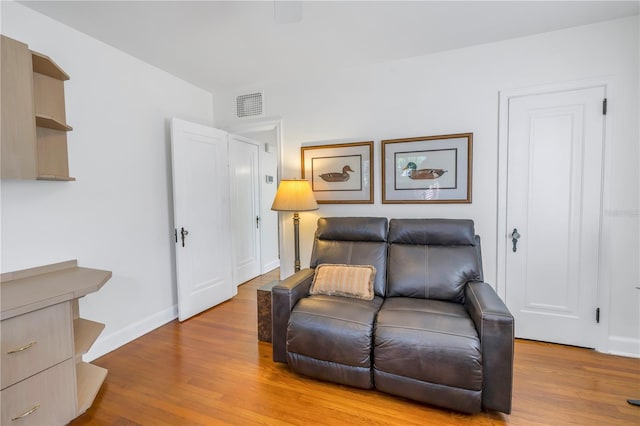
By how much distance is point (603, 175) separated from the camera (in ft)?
7.26

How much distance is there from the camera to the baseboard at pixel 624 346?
7.13 feet

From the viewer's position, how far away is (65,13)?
1.97m

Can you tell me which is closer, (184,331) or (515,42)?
(515,42)

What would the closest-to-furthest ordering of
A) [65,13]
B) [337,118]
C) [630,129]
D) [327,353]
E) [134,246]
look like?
[327,353]
[65,13]
[630,129]
[134,246]
[337,118]

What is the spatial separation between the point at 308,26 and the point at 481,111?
1.61 meters

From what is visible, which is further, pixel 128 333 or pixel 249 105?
pixel 249 105

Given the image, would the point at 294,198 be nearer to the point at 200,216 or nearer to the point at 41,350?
the point at 200,216

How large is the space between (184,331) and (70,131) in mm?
1895

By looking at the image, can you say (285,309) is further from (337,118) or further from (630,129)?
(630,129)

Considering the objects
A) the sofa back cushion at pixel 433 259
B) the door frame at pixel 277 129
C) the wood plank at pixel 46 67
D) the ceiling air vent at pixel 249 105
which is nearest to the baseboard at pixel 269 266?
the door frame at pixel 277 129

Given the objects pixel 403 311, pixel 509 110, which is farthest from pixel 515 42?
pixel 403 311

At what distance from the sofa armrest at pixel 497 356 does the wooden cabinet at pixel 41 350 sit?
2.24 m

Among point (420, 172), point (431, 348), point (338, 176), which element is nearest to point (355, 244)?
point (338, 176)

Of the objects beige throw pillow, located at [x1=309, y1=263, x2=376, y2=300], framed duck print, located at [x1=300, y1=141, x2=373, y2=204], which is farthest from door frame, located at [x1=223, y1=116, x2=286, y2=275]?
beige throw pillow, located at [x1=309, y1=263, x2=376, y2=300]
